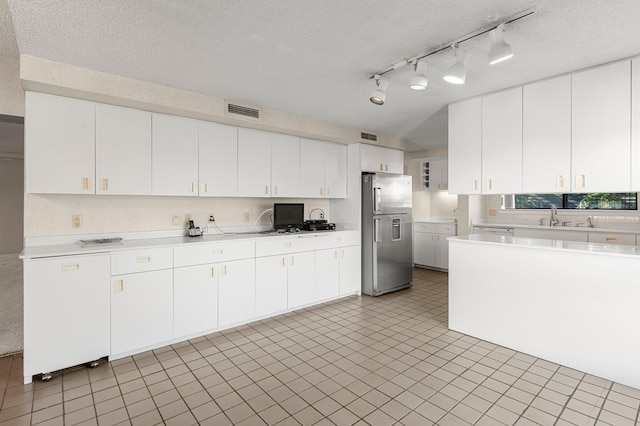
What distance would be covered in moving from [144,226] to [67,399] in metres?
1.79

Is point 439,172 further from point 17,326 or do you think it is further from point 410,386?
point 17,326

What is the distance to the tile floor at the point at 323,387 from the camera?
216cm

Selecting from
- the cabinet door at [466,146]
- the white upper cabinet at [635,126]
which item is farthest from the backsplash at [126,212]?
the white upper cabinet at [635,126]

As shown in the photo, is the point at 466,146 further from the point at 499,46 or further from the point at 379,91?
the point at 499,46

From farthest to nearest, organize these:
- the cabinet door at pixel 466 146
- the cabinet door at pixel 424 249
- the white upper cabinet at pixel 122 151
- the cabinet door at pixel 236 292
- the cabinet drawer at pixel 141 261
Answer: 1. the cabinet door at pixel 424 249
2. the cabinet door at pixel 466 146
3. the cabinet door at pixel 236 292
4. the white upper cabinet at pixel 122 151
5. the cabinet drawer at pixel 141 261

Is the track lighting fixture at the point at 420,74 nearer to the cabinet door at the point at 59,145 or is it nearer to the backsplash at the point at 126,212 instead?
the backsplash at the point at 126,212

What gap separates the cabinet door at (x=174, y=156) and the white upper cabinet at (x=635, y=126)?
13.8ft

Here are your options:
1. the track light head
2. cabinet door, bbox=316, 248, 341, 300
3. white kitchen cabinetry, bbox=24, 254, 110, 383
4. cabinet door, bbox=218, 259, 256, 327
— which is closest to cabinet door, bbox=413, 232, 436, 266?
cabinet door, bbox=316, 248, 341, 300

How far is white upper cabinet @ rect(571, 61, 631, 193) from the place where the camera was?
2789mm

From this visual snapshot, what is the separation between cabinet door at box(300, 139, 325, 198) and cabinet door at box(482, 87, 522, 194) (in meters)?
2.25

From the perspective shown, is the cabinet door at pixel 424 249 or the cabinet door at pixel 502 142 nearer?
the cabinet door at pixel 502 142

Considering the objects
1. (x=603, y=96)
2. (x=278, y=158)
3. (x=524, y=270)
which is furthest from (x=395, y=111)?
(x=524, y=270)

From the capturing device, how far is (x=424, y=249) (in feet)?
23.0

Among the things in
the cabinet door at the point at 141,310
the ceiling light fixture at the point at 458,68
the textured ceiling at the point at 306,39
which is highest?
the textured ceiling at the point at 306,39
